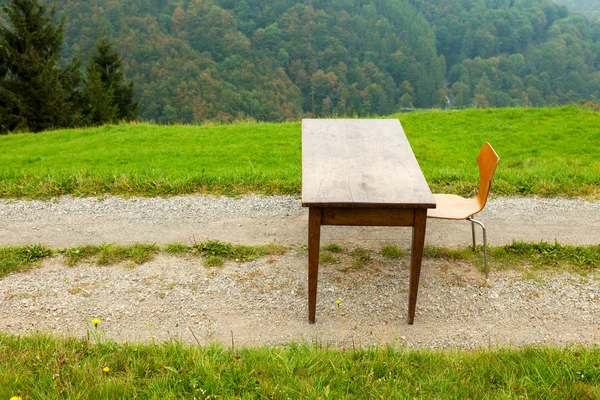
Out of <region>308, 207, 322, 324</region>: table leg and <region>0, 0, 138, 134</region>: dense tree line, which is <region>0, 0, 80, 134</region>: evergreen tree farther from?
<region>308, 207, 322, 324</region>: table leg

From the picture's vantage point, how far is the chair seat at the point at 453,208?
4645mm

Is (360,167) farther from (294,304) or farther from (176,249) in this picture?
(176,249)

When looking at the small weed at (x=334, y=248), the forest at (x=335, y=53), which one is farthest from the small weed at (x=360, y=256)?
the forest at (x=335, y=53)

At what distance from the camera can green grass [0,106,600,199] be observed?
698cm

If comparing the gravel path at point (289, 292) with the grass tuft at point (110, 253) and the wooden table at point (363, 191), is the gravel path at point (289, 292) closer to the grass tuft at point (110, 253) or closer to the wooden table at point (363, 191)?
the grass tuft at point (110, 253)

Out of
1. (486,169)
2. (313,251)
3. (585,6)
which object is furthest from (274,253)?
(585,6)

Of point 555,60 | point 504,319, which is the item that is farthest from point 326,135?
point 555,60

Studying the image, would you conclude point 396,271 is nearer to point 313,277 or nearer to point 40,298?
point 313,277

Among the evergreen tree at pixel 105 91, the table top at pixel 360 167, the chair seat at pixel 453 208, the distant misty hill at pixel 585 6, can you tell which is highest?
the distant misty hill at pixel 585 6

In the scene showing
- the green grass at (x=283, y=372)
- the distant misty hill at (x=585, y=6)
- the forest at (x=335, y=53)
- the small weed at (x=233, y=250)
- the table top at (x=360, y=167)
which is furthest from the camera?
the distant misty hill at (x=585, y=6)

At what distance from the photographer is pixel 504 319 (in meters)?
4.12

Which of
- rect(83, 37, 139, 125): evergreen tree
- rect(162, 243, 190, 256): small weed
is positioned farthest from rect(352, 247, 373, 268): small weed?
rect(83, 37, 139, 125): evergreen tree

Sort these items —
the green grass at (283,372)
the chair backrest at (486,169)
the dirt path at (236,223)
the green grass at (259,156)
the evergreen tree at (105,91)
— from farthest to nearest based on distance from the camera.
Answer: the evergreen tree at (105,91) < the green grass at (259,156) < the dirt path at (236,223) < the chair backrest at (486,169) < the green grass at (283,372)

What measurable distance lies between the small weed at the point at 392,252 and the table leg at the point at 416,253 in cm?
109
